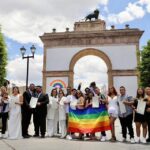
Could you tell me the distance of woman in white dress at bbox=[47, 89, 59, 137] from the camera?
9961mm

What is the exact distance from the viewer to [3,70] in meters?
18.8

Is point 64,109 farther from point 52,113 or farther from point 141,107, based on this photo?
point 141,107

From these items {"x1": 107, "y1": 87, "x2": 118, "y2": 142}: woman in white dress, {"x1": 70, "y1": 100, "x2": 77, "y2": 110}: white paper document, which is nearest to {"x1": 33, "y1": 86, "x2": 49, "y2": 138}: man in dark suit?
{"x1": 70, "y1": 100, "x2": 77, "y2": 110}: white paper document

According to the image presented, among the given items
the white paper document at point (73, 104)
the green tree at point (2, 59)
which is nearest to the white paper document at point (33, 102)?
the white paper document at point (73, 104)

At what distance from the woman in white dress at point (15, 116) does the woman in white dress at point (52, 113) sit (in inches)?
45.5

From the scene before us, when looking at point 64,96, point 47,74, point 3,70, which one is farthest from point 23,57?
point 47,74

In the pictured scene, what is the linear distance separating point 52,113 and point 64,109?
20.1 inches

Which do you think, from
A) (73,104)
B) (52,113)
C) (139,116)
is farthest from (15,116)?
(139,116)

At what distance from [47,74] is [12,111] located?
1892 cm

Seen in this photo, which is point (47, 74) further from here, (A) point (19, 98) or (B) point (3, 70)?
(A) point (19, 98)

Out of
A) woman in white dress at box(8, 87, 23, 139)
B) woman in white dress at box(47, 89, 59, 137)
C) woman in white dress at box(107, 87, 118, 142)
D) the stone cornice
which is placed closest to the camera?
woman in white dress at box(107, 87, 118, 142)

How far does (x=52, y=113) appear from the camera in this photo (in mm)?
10062

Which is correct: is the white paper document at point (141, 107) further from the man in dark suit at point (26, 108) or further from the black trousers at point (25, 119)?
the black trousers at point (25, 119)

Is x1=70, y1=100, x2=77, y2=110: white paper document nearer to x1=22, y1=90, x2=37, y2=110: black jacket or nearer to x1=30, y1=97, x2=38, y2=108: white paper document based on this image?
x1=30, y1=97, x2=38, y2=108: white paper document
